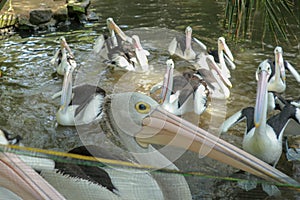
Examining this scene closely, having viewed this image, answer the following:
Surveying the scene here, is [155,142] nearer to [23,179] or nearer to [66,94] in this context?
[23,179]

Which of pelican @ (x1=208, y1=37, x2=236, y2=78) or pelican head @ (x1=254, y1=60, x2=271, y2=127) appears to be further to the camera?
pelican @ (x1=208, y1=37, x2=236, y2=78)

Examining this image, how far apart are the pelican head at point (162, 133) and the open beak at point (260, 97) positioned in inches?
35.1

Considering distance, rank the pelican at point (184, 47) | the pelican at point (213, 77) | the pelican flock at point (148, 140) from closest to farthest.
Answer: the pelican flock at point (148, 140)
the pelican at point (213, 77)
the pelican at point (184, 47)

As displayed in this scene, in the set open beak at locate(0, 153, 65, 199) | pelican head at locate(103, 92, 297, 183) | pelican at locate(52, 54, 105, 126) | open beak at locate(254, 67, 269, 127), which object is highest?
open beak at locate(0, 153, 65, 199)

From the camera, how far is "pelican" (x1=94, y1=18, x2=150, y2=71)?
4.74 meters

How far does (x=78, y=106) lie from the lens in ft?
11.9

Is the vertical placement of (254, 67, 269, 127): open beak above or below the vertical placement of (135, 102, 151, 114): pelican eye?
below

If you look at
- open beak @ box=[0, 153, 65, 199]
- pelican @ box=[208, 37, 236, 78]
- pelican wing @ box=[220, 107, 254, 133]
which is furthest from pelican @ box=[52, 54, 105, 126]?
open beak @ box=[0, 153, 65, 199]

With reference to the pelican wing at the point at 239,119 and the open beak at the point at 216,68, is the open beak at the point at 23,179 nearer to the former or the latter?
the pelican wing at the point at 239,119

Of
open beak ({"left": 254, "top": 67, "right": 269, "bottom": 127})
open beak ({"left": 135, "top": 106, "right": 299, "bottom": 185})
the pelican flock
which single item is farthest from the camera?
open beak ({"left": 254, "top": 67, "right": 269, "bottom": 127})

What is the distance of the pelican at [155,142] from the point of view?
4.98ft

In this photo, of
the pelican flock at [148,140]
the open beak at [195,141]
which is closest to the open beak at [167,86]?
the pelican flock at [148,140]

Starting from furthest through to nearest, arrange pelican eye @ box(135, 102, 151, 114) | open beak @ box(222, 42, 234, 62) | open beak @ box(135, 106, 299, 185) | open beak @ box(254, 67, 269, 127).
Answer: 1. open beak @ box(222, 42, 234, 62)
2. open beak @ box(254, 67, 269, 127)
3. pelican eye @ box(135, 102, 151, 114)
4. open beak @ box(135, 106, 299, 185)

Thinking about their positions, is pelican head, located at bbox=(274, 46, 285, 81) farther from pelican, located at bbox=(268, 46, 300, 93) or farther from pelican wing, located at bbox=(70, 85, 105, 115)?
pelican wing, located at bbox=(70, 85, 105, 115)
